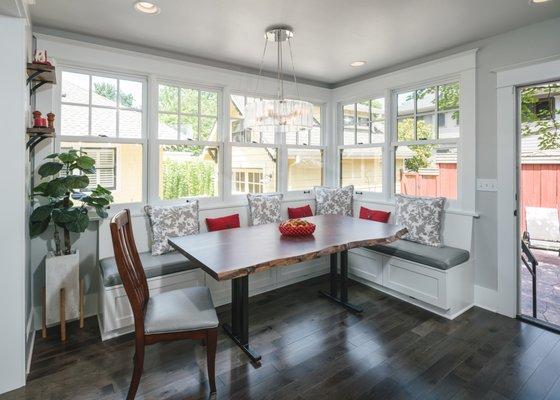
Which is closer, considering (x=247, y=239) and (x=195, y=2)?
(x=195, y=2)

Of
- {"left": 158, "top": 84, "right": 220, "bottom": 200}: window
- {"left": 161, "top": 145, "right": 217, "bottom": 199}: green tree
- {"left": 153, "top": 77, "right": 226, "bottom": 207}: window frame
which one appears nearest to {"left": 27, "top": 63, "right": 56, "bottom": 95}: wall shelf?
{"left": 153, "top": 77, "right": 226, "bottom": 207}: window frame

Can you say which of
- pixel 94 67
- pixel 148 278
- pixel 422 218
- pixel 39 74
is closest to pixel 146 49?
pixel 94 67

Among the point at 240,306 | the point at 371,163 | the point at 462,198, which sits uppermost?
the point at 371,163

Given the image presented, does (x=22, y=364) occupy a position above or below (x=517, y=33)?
below

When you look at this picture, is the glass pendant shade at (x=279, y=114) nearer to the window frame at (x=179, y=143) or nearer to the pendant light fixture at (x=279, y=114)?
the pendant light fixture at (x=279, y=114)

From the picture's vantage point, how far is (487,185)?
2967mm

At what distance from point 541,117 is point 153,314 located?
15.8 feet

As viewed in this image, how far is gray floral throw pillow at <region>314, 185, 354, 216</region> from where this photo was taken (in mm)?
4078

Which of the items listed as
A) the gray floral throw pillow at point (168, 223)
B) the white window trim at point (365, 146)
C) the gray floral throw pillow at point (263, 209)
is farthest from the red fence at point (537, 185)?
the gray floral throw pillow at point (168, 223)

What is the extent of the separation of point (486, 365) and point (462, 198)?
1.59 m

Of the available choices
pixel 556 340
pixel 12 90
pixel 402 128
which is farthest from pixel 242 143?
pixel 556 340

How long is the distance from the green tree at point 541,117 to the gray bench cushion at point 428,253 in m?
1.70

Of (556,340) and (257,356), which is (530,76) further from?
(257,356)

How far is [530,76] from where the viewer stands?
2.64 metres
